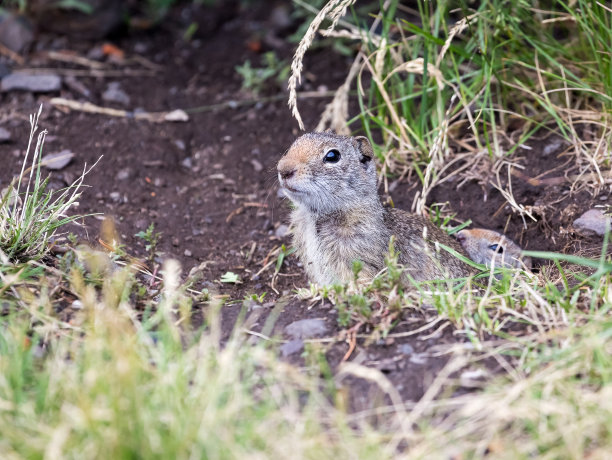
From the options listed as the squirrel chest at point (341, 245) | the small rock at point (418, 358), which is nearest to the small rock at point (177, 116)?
the squirrel chest at point (341, 245)

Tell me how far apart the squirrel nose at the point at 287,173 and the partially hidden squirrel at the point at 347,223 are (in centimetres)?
12

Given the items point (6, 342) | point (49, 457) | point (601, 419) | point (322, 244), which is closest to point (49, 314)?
point (6, 342)

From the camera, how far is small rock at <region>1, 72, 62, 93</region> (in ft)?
21.8

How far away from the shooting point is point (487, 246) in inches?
207

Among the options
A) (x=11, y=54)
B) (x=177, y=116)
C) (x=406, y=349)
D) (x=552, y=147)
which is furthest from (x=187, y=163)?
(x=406, y=349)

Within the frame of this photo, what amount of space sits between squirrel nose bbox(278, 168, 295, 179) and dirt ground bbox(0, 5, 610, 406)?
752 mm

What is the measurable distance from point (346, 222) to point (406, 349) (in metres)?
1.56

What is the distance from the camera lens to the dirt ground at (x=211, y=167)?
5383 millimetres

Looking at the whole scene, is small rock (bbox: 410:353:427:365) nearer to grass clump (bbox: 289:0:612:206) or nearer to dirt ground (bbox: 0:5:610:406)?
dirt ground (bbox: 0:5:610:406)

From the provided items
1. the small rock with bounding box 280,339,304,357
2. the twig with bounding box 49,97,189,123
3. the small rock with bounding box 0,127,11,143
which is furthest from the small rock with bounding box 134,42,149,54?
the small rock with bounding box 280,339,304,357

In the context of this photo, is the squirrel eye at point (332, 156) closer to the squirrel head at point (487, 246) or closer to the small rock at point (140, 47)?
the squirrel head at point (487, 246)

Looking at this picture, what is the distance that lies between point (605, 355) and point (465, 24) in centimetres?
300

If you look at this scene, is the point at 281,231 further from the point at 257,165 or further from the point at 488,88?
the point at 488,88

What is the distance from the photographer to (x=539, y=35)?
5871 mm
